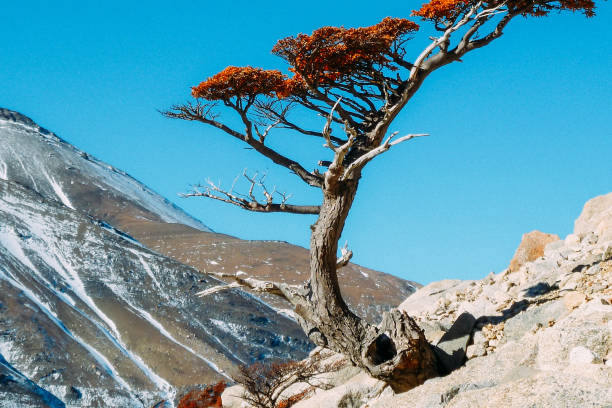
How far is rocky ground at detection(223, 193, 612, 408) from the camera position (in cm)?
907

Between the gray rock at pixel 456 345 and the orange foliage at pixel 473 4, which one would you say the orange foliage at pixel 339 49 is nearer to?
the orange foliage at pixel 473 4

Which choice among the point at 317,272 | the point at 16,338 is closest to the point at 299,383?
the point at 317,272

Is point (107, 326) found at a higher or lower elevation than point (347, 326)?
lower

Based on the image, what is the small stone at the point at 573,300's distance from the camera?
1229 cm

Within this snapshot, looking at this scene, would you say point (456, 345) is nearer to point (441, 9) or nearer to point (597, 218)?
point (441, 9)

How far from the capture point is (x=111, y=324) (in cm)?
16100

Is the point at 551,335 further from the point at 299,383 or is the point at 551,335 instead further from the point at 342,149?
the point at 299,383

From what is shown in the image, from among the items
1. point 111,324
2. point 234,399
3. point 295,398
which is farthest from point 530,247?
point 111,324

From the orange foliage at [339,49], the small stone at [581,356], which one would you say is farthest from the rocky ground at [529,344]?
the orange foliage at [339,49]

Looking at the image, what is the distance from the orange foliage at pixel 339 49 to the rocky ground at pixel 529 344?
251 inches

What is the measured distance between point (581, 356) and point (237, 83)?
976 cm

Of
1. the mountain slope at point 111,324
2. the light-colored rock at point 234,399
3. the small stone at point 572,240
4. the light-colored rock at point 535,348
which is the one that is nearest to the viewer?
the light-colored rock at point 535,348

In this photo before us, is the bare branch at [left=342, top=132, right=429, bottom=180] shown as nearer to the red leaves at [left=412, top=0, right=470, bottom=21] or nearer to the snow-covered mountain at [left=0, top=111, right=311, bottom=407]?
the red leaves at [left=412, top=0, right=470, bottom=21]

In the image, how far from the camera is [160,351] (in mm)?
151500
